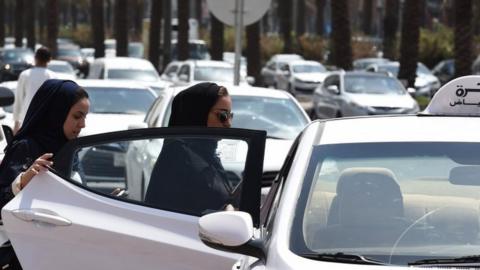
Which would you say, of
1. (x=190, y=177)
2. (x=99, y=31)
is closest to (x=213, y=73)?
(x=99, y=31)

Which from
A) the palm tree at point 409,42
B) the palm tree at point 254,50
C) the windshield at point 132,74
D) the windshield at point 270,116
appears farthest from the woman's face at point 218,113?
the palm tree at point 254,50

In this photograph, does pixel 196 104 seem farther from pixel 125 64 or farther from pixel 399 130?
pixel 125 64

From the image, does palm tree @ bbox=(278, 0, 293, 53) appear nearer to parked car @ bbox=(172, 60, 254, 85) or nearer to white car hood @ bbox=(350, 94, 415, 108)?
parked car @ bbox=(172, 60, 254, 85)

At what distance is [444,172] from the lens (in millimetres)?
4621

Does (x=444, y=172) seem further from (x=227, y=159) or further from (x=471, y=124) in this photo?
(x=227, y=159)

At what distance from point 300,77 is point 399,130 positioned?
118 feet

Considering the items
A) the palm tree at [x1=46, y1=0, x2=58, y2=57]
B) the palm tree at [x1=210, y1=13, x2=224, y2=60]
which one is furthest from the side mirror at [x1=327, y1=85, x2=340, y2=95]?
the palm tree at [x1=46, y1=0, x2=58, y2=57]

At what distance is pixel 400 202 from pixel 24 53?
145 feet

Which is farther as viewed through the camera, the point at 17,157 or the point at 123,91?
the point at 123,91

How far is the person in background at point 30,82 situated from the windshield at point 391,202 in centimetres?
867

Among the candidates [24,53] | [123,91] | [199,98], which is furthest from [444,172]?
[24,53]

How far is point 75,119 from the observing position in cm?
599

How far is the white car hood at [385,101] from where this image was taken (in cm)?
2375

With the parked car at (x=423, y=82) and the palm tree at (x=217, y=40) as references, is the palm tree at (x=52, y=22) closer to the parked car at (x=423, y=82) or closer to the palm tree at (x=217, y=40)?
the palm tree at (x=217, y=40)
